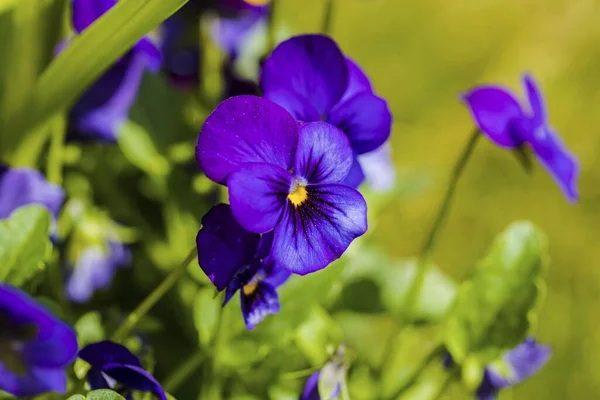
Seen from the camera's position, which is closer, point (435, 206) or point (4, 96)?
point (4, 96)

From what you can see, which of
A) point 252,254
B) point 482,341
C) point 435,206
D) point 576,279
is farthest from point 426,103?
point 252,254

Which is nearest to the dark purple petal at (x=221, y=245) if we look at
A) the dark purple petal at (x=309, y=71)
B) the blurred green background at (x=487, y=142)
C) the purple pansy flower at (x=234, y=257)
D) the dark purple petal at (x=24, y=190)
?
the purple pansy flower at (x=234, y=257)

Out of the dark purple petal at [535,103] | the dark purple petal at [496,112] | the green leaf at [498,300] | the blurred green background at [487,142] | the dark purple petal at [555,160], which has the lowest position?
the blurred green background at [487,142]

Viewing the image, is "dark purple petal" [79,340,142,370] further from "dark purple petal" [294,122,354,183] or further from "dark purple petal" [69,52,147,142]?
"dark purple petal" [69,52,147,142]

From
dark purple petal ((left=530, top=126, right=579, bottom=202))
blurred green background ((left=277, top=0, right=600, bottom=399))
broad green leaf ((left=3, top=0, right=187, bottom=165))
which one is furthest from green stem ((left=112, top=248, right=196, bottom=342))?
blurred green background ((left=277, top=0, right=600, bottom=399))

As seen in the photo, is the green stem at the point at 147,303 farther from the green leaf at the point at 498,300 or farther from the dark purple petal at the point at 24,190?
the green leaf at the point at 498,300

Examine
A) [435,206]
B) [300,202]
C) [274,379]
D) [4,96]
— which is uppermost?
[300,202]

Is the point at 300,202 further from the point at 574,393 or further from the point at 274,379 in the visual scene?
the point at 574,393

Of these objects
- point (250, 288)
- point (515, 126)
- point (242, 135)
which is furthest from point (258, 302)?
point (515, 126)
